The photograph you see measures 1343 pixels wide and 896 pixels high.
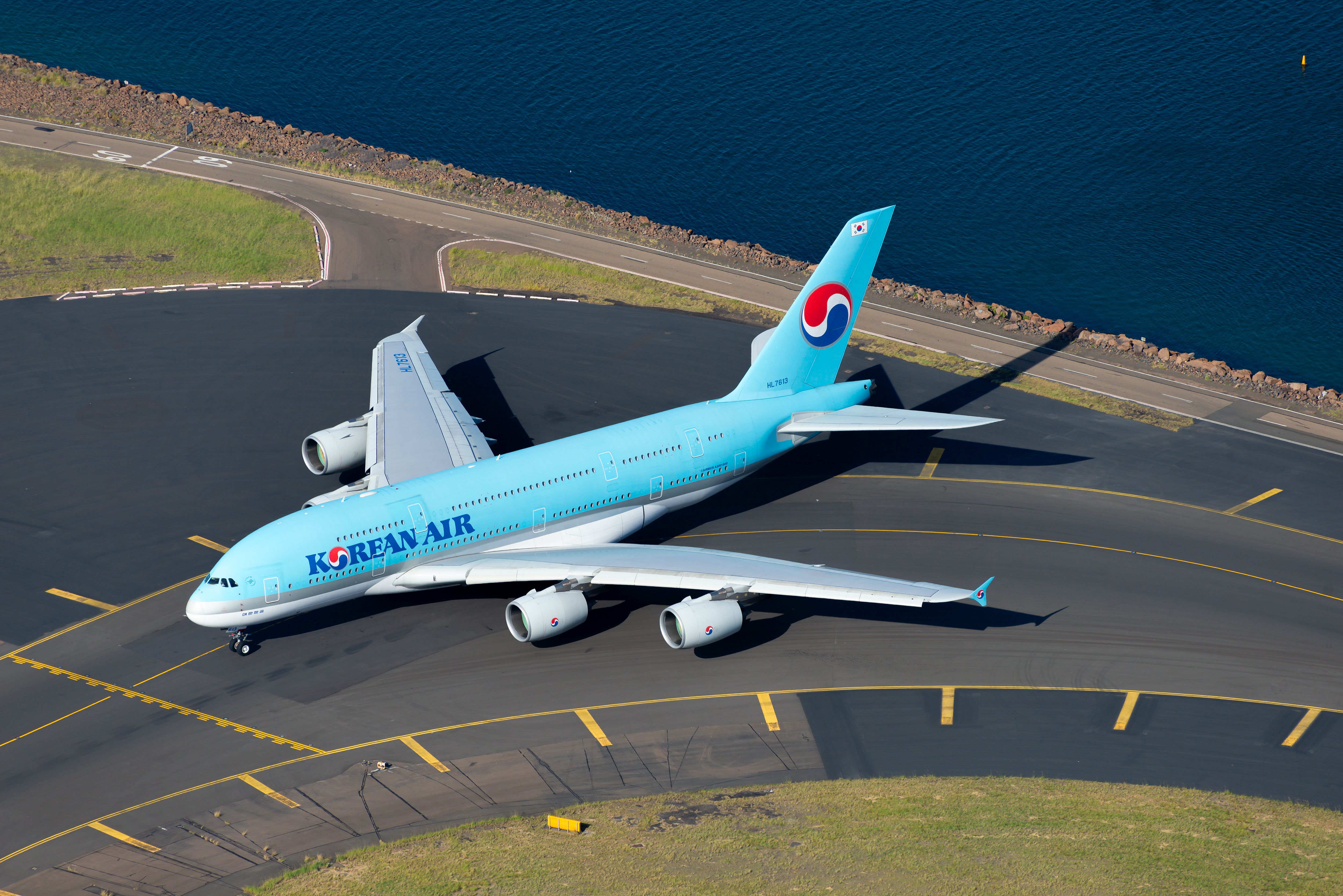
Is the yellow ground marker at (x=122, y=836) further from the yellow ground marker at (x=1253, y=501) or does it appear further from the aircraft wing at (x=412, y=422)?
the yellow ground marker at (x=1253, y=501)

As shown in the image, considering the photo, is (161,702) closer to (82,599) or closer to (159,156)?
(82,599)

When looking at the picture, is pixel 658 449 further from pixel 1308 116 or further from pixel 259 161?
pixel 1308 116

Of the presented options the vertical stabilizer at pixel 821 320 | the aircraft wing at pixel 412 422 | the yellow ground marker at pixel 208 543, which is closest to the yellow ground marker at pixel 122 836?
the yellow ground marker at pixel 208 543

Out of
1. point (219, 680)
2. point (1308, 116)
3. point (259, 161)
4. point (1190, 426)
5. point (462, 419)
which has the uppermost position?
point (259, 161)

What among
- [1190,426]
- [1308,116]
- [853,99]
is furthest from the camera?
[853,99]

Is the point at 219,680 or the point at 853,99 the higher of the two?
the point at 853,99

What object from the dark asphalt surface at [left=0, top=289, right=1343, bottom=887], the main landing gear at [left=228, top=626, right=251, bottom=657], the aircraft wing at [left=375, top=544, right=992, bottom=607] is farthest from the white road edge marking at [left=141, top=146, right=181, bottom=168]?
the aircraft wing at [left=375, top=544, right=992, bottom=607]

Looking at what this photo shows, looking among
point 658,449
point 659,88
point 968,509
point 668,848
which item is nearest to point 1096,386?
point 968,509
